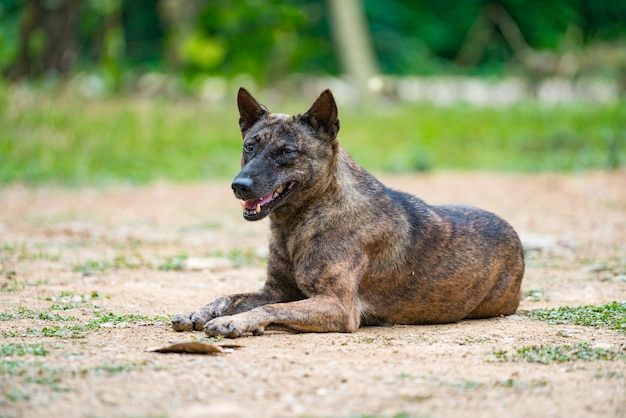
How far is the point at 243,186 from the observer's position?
5402 millimetres

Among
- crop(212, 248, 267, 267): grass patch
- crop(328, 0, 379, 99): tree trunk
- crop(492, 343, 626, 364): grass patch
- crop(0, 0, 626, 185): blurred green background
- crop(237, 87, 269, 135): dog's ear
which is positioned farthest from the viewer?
crop(328, 0, 379, 99): tree trunk

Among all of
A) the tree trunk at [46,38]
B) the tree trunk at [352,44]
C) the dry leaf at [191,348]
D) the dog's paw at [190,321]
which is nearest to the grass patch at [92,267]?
the dog's paw at [190,321]

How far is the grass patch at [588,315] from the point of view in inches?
221

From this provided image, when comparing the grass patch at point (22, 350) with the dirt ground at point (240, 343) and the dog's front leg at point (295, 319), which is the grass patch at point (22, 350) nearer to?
the dirt ground at point (240, 343)

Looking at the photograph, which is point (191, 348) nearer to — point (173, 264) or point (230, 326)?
point (230, 326)

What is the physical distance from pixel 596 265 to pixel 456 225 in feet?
7.86

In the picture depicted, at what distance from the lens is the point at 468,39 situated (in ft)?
99.1

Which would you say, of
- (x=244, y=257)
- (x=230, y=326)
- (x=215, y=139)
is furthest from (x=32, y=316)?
(x=215, y=139)

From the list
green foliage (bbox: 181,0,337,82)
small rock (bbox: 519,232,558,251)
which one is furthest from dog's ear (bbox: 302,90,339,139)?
green foliage (bbox: 181,0,337,82)

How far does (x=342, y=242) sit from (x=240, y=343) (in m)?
1.03

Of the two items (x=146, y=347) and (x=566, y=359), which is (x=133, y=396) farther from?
(x=566, y=359)

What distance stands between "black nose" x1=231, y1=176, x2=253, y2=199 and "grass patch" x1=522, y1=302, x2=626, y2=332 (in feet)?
6.88

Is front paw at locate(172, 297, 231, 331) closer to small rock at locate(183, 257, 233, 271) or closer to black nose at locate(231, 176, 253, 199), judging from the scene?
black nose at locate(231, 176, 253, 199)

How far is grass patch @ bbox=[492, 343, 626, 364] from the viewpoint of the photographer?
4.58m
